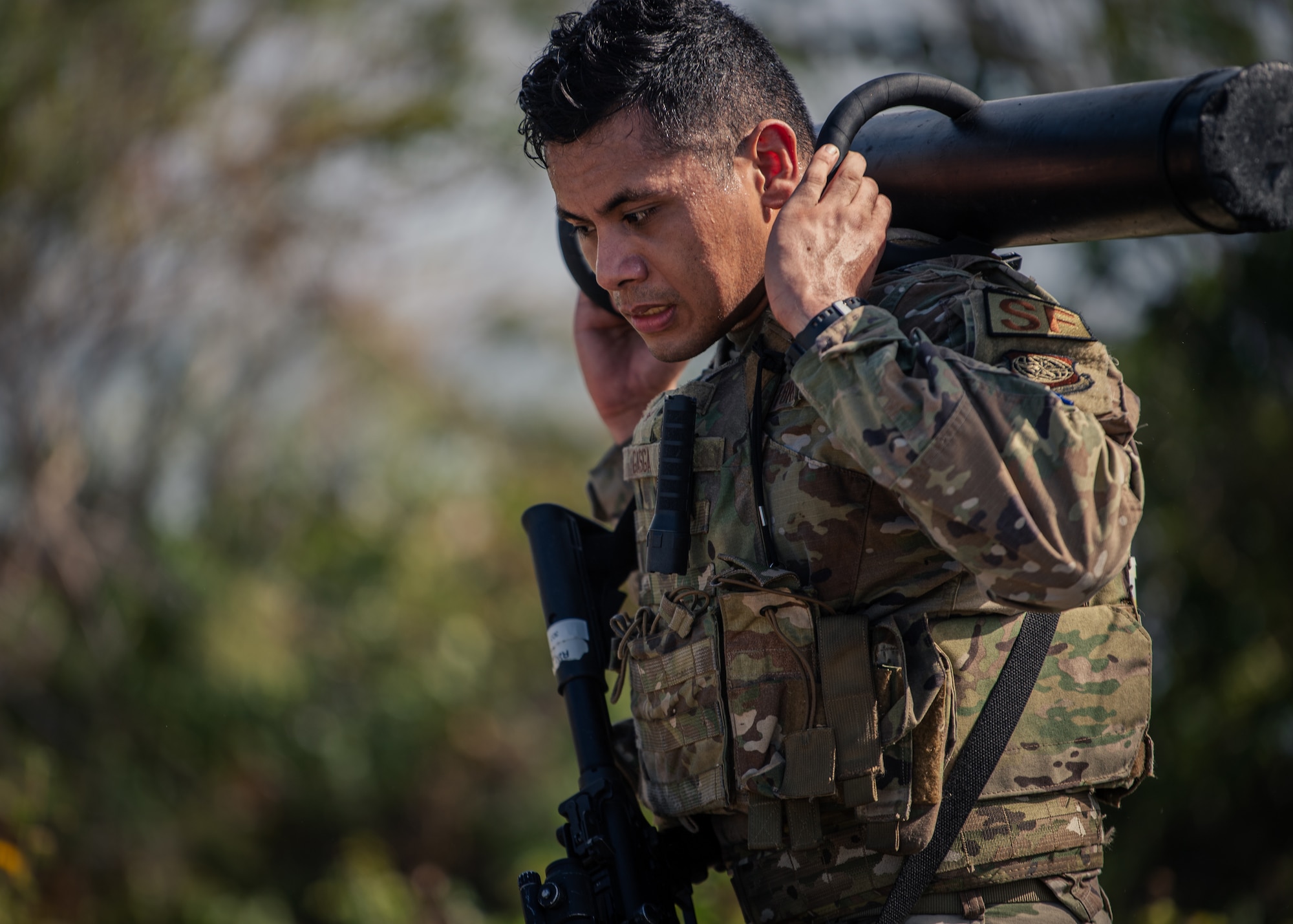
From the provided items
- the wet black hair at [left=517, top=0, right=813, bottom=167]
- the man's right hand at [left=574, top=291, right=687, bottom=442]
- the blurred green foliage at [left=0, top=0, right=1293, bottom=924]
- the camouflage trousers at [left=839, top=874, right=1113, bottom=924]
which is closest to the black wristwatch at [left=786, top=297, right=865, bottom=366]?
the wet black hair at [left=517, top=0, right=813, bottom=167]

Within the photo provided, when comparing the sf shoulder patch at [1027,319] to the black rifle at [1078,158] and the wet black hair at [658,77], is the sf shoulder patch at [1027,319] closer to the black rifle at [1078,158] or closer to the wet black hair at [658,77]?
the black rifle at [1078,158]

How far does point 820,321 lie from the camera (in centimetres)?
171

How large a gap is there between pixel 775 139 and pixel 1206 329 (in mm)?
3495

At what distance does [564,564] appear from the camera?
8.16ft

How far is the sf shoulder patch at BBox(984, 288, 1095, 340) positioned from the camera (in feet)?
5.65

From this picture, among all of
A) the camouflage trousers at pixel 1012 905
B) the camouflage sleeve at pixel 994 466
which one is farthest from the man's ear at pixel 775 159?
the camouflage trousers at pixel 1012 905

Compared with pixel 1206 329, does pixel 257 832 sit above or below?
below

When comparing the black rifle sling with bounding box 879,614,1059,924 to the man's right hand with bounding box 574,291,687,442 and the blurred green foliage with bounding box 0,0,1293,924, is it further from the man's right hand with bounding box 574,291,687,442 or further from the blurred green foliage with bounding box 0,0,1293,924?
the blurred green foliage with bounding box 0,0,1293,924

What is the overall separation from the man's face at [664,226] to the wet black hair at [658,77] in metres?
0.03

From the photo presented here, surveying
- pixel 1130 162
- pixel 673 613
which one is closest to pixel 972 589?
pixel 673 613

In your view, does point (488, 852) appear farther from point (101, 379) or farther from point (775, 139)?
point (775, 139)

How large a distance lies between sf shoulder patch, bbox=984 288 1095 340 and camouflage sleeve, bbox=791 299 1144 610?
11cm

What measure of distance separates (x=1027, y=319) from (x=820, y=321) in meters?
0.31

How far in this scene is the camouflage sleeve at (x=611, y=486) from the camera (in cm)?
278
